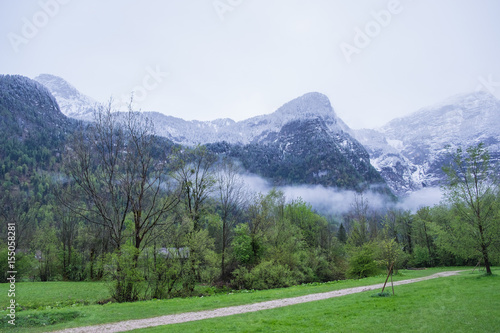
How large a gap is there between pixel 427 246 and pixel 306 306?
5935cm

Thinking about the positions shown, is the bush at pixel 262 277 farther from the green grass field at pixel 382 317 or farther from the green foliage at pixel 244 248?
the green grass field at pixel 382 317

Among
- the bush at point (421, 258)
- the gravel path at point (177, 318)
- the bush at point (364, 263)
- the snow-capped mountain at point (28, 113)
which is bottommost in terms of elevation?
the bush at point (421, 258)

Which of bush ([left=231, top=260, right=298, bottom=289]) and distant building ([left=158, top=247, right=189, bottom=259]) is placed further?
bush ([left=231, top=260, right=298, bottom=289])

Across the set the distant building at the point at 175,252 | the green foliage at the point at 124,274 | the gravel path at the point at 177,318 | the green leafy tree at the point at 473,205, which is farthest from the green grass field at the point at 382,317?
the green leafy tree at the point at 473,205

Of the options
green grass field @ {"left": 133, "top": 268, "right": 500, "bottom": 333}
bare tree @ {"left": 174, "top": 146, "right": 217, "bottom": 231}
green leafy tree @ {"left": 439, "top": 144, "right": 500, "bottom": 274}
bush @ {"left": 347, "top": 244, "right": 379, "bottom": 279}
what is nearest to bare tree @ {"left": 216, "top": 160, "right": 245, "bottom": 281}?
bare tree @ {"left": 174, "top": 146, "right": 217, "bottom": 231}

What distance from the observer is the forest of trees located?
68.0 ft

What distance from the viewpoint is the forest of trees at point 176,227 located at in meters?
20.7

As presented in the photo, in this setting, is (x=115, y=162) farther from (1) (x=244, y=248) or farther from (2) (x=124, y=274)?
(1) (x=244, y=248)

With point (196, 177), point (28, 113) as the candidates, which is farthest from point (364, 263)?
point (28, 113)

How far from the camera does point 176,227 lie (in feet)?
93.5

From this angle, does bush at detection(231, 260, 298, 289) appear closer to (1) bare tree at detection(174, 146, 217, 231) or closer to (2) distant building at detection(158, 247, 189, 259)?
(1) bare tree at detection(174, 146, 217, 231)

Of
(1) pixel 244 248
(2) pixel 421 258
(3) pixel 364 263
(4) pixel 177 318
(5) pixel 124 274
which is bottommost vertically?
(2) pixel 421 258

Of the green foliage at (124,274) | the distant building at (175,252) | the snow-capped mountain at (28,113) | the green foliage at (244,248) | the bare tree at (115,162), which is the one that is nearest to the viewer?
the green foliage at (124,274)

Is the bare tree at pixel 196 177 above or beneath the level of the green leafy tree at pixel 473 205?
above
